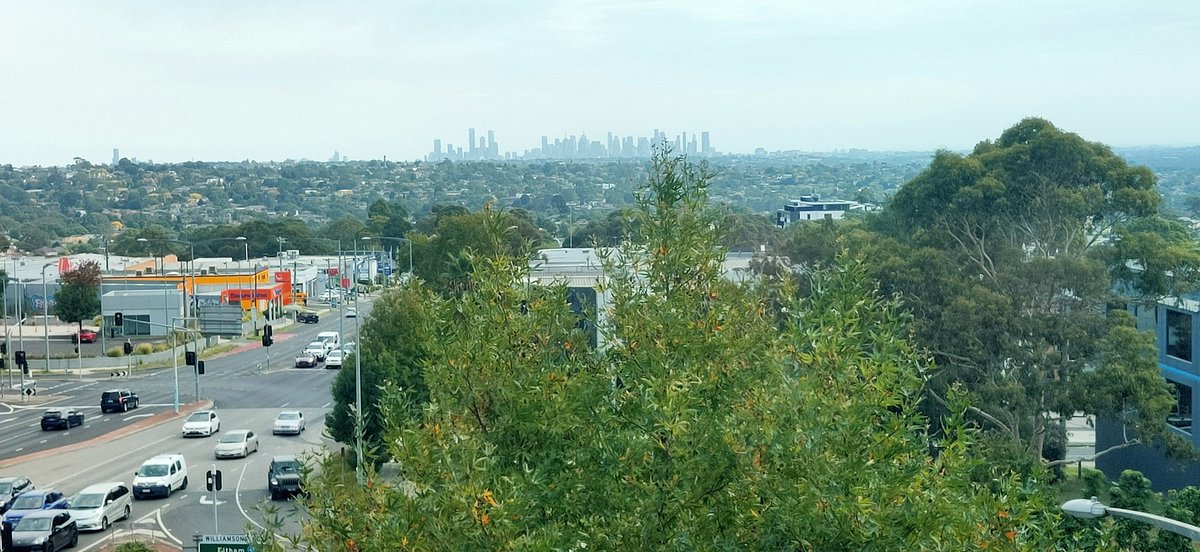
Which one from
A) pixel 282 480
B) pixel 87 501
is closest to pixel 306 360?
pixel 282 480

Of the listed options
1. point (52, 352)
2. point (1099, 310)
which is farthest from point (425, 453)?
point (52, 352)

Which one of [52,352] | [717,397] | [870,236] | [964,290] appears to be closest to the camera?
[717,397]

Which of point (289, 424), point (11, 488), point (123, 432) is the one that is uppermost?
point (11, 488)

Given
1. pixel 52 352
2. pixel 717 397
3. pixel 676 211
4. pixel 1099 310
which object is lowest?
pixel 52 352

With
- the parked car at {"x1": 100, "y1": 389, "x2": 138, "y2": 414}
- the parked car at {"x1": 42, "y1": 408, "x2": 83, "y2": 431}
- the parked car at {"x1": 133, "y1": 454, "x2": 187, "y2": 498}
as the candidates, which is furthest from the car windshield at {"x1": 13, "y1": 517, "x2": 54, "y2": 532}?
the parked car at {"x1": 100, "y1": 389, "x2": 138, "y2": 414}

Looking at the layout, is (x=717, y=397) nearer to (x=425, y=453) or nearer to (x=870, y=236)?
(x=425, y=453)

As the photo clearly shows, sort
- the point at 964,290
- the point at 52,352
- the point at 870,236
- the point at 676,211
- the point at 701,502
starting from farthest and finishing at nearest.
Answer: the point at 52,352 < the point at 870,236 < the point at 964,290 < the point at 676,211 < the point at 701,502

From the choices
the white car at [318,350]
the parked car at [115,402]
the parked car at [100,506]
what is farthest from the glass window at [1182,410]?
the white car at [318,350]

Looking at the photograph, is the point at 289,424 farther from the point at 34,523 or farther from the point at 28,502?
the point at 34,523
